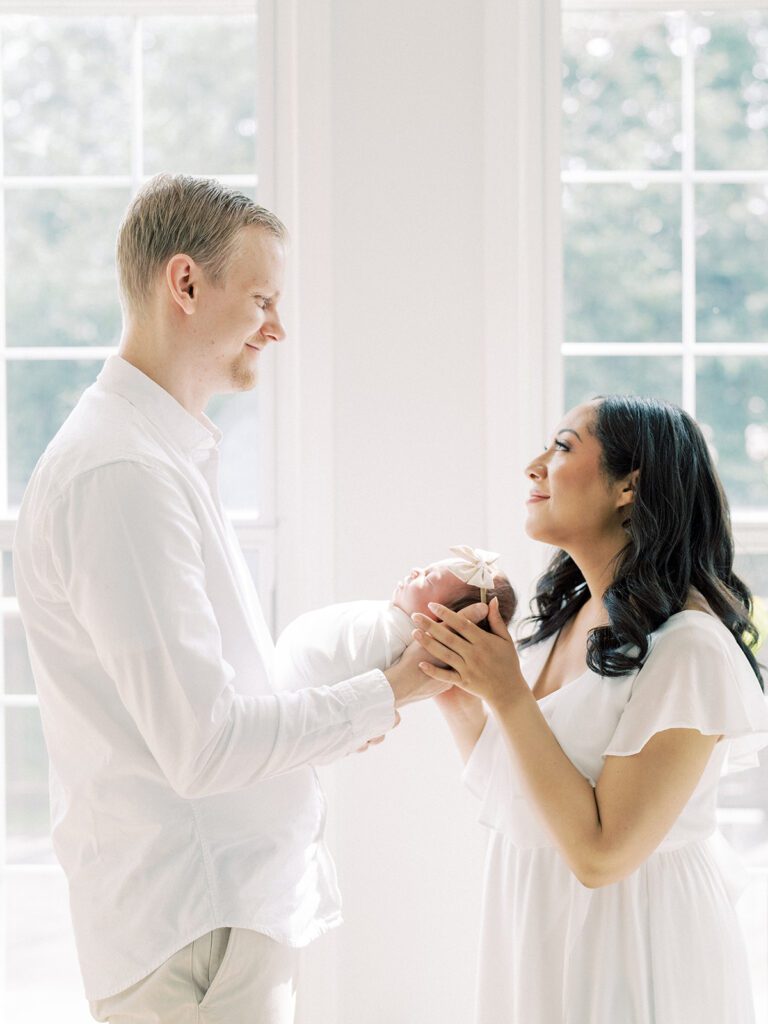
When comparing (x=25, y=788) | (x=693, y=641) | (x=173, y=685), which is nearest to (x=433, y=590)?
(x=693, y=641)

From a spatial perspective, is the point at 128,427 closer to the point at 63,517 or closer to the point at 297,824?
the point at 63,517

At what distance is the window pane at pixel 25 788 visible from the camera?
8.61 feet

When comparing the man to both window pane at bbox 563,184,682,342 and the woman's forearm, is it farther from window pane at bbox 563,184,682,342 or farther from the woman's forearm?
window pane at bbox 563,184,682,342

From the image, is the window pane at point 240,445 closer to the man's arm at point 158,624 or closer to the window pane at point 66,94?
the window pane at point 66,94

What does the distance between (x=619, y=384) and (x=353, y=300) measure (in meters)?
0.77

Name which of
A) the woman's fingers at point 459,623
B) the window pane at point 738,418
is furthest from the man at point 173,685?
the window pane at point 738,418

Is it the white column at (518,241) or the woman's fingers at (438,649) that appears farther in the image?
the white column at (518,241)

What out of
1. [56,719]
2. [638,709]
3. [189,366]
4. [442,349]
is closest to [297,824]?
[56,719]

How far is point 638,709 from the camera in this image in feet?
5.12

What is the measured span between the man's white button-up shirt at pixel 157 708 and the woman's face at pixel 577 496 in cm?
48

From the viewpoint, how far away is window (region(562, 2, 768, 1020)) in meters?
2.56

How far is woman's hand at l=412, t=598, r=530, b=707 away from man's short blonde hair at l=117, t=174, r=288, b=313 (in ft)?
2.21

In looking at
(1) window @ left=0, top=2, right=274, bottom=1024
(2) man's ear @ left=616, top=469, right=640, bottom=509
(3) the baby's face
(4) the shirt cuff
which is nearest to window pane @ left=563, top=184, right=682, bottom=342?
(1) window @ left=0, top=2, right=274, bottom=1024

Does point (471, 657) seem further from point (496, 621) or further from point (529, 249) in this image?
point (529, 249)
